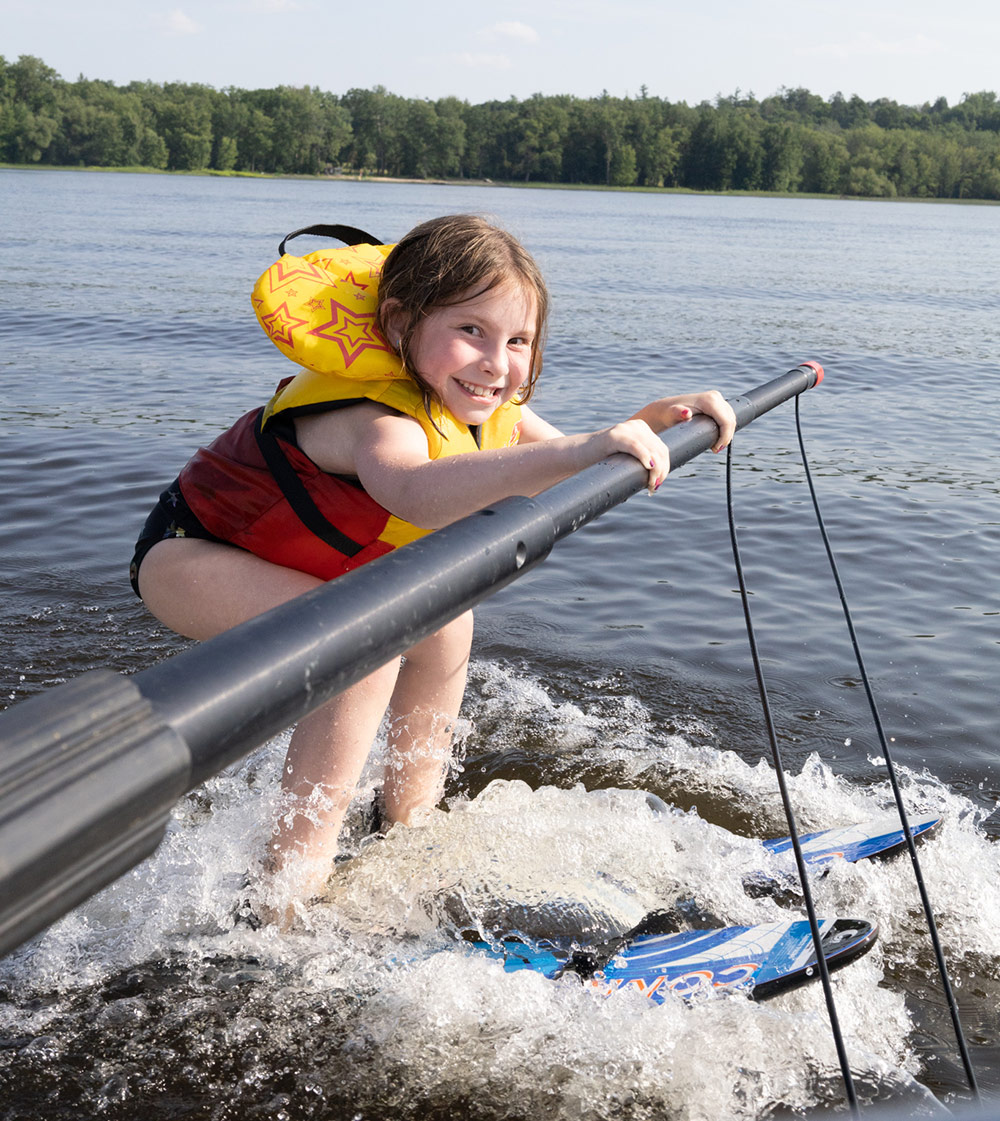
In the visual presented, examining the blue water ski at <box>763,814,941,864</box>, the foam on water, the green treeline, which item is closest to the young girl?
the foam on water

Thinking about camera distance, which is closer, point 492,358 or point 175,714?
point 175,714

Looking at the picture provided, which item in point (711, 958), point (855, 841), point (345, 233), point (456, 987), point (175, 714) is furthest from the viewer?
point (855, 841)

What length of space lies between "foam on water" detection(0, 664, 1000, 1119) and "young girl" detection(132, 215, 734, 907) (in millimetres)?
294

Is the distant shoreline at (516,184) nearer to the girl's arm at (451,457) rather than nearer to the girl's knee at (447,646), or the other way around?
the girl's knee at (447,646)

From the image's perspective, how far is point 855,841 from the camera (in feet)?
12.0

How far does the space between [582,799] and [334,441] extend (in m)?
1.86

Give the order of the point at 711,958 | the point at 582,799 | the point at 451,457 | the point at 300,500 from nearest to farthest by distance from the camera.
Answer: the point at 451,457 → the point at 300,500 → the point at 711,958 → the point at 582,799

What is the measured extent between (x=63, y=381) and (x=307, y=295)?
9511mm

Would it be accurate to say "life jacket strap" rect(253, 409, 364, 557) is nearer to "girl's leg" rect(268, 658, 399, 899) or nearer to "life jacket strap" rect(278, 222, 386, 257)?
"girl's leg" rect(268, 658, 399, 899)

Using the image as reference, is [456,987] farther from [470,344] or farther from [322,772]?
[470,344]

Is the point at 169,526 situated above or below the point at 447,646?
above

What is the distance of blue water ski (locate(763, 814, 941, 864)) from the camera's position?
3.59 metres

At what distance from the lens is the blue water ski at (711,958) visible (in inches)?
113

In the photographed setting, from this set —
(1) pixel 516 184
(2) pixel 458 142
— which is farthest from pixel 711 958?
(2) pixel 458 142
